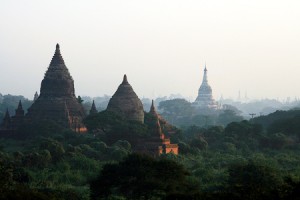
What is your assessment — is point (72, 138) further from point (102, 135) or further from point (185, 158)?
point (185, 158)

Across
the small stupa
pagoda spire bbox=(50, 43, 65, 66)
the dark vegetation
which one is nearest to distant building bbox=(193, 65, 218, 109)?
the dark vegetation

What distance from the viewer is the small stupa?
73.6 m

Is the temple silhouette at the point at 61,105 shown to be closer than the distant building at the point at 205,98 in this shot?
Yes

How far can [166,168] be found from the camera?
33.6 meters

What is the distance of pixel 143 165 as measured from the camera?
34.3 meters

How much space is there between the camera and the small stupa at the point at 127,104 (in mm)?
73562

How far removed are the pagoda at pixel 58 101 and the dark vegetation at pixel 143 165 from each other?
9.99ft

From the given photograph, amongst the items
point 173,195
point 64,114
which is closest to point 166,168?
point 173,195

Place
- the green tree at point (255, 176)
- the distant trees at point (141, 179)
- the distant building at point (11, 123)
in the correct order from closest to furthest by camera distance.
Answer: the distant trees at point (141, 179), the green tree at point (255, 176), the distant building at point (11, 123)

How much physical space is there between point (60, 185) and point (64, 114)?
103 feet

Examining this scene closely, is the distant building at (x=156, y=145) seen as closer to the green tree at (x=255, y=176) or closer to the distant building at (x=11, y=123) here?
the distant building at (x=11, y=123)

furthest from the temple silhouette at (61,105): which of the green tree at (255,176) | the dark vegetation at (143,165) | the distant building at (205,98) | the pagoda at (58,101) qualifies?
the distant building at (205,98)

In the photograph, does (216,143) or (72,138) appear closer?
(72,138)

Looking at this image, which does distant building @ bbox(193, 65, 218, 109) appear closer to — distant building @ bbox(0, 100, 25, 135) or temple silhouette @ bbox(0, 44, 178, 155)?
temple silhouette @ bbox(0, 44, 178, 155)
